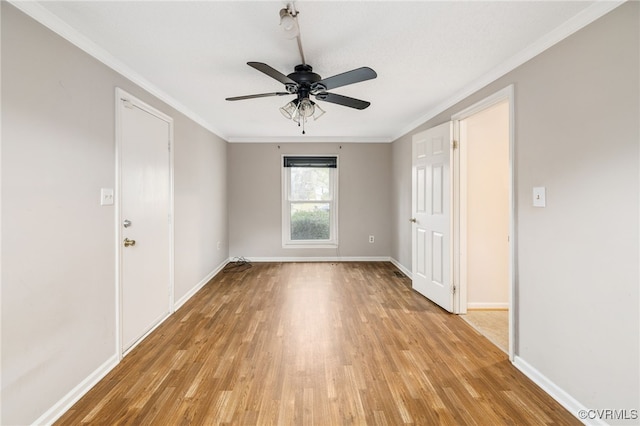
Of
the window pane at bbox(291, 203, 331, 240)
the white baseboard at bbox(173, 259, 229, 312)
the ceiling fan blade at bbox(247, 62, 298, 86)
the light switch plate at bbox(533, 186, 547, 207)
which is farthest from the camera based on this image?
the window pane at bbox(291, 203, 331, 240)

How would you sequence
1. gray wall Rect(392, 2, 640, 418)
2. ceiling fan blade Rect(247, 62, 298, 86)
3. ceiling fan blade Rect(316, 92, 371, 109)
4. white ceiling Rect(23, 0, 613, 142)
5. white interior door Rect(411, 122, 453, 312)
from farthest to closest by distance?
white interior door Rect(411, 122, 453, 312), ceiling fan blade Rect(316, 92, 371, 109), ceiling fan blade Rect(247, 62, 298, 86), white ceiling Rect(23, 0, 613, 142), gray wall Rect(392, 2, 640, 418)

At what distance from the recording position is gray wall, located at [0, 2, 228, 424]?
1.48 m

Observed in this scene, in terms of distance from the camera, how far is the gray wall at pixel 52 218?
148 cm

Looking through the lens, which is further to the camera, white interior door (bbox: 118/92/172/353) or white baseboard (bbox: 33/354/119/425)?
white interior door (bbox: 118/92/172/353)

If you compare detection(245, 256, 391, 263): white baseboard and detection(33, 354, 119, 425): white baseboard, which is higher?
detection(245, 256, 391, 263): white baseboard

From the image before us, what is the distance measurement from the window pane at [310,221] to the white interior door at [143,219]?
109 inches

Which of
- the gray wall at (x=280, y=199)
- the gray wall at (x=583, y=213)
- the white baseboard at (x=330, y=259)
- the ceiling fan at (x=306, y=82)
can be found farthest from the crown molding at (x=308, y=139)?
the gray wall at (x=583, y=213)

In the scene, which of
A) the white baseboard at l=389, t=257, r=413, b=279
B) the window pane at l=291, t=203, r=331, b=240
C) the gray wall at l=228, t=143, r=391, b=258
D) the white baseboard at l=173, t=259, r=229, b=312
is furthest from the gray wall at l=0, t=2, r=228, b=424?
the white baseboard at l=389, t=257, r=413, b=279

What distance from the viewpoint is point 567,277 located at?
1811 millimetres

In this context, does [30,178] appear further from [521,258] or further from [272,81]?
[521,258]

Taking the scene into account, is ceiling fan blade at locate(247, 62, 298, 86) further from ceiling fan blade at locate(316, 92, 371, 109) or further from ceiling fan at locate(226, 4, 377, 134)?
ceiling fan blade at locate(316, 92, 371, 109)

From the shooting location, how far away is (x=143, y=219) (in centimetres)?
265

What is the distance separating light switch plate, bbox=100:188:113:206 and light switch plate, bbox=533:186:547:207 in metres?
3.08

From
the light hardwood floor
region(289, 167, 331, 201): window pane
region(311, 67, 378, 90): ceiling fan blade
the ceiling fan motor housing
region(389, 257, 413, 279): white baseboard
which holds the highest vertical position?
the ceiling fan motor housing
